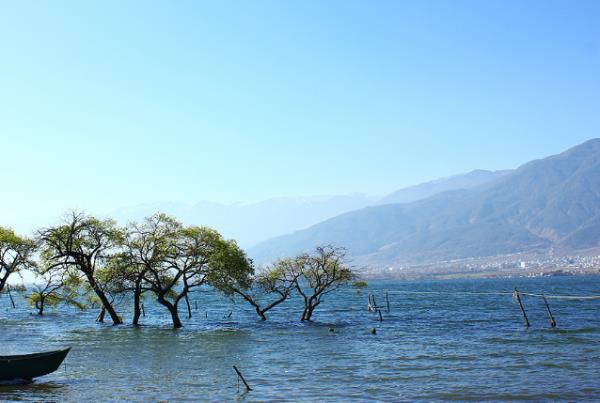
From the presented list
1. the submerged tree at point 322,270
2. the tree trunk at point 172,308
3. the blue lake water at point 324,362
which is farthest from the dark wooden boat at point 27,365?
the submerged tree at point 322,270

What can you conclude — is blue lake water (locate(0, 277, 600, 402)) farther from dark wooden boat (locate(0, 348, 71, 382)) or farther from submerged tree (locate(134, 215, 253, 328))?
submerged tree (locate(134, 215, 253, 328))

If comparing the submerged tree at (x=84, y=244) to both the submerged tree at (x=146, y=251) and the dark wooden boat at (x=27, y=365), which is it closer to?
the submerged tree at (x=146, y=251)

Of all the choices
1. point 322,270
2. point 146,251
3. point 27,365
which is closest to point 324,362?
point 27,365

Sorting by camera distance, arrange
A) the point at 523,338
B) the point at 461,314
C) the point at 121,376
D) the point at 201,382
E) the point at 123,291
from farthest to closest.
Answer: the point at 461,314 < the point at 123,291 < the point at 523,338 < the point at 121,376 < the point at 201,382

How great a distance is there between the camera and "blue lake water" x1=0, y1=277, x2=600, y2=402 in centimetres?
2858

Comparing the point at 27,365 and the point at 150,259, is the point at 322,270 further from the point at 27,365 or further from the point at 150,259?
the point at 27,365

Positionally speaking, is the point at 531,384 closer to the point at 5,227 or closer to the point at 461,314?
the point at 461,314

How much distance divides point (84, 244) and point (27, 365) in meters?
31.7

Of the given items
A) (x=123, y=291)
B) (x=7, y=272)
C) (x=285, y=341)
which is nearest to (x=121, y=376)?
(x=285, y=341)

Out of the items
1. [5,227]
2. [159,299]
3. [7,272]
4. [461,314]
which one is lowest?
[461,314]

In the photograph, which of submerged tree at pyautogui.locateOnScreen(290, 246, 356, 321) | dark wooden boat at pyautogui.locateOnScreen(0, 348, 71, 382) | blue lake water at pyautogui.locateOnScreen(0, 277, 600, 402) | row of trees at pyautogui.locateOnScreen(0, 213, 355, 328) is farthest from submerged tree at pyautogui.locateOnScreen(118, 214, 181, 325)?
dark wooden boat at pyautogui.locateOnScreen(0, 348, 71, 382)

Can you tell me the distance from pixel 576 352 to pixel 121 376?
31.6 metres

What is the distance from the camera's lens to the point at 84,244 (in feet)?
204

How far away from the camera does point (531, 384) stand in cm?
2900
